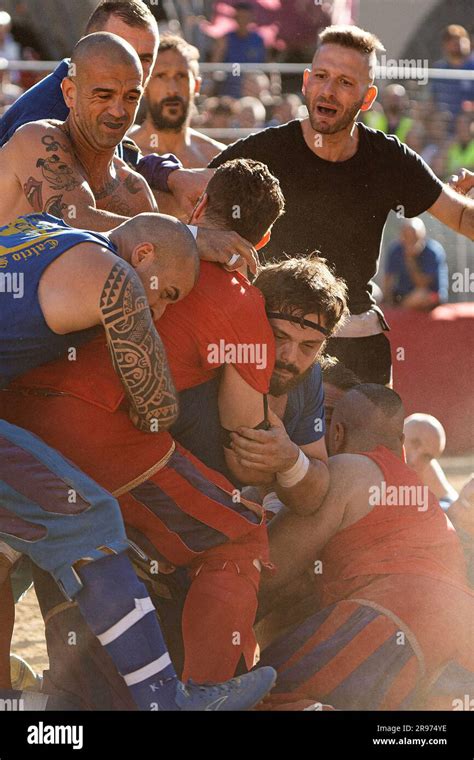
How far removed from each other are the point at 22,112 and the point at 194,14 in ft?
21.2

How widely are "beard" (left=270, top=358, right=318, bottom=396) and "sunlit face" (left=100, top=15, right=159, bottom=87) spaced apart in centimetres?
179

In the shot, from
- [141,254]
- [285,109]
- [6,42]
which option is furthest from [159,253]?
[6,42]

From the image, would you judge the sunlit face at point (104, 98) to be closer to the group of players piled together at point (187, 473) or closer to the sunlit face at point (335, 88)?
the group of players piled together at point (187, 473)

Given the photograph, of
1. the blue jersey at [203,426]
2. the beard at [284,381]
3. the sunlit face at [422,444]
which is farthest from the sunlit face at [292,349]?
the sunlit face at [422,444]

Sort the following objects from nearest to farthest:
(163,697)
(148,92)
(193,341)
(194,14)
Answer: (163,697) < (193,341) < (148,92) < (194,14)

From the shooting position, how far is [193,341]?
134 inches

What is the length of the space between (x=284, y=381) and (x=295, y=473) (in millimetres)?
276

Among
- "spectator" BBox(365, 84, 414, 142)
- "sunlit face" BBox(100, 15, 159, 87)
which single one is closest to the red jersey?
"sunlit face" BBox(100, 15, 159, 87)

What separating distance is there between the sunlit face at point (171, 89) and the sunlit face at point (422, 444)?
A: 2.14 m

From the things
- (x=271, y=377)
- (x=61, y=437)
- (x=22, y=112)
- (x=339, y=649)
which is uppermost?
(x=22, y=112)

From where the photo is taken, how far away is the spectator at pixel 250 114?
9.06 meters

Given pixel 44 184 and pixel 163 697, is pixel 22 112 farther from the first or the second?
pixel 163 697

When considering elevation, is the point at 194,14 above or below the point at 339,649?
above

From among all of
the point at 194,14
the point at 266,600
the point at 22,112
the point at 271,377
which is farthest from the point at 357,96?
the point at 194,14
